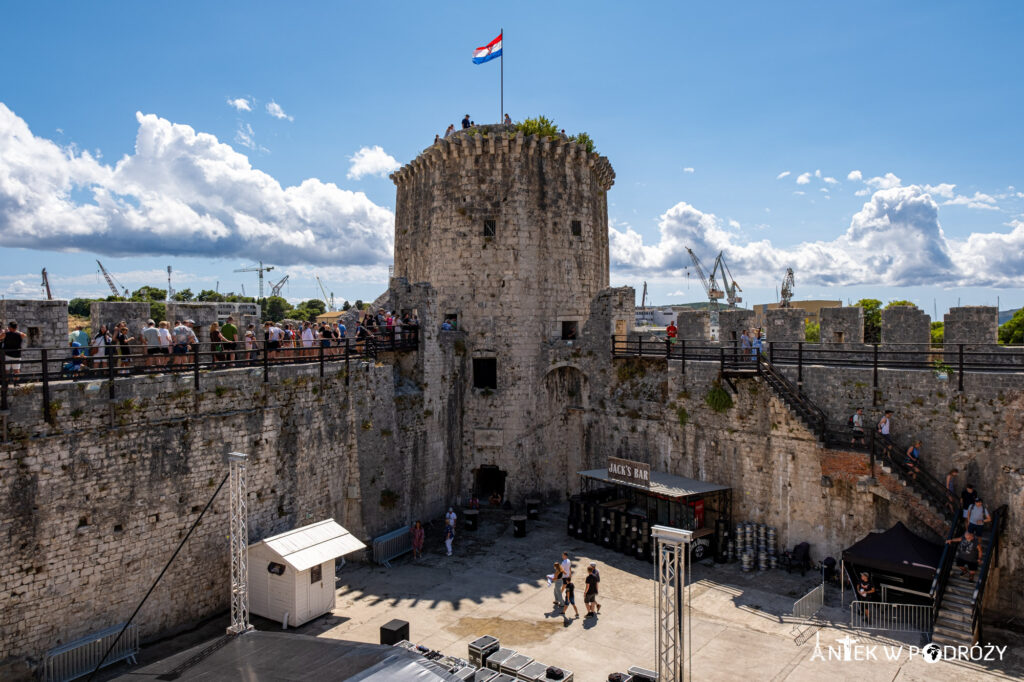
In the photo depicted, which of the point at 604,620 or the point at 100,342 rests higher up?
the point at 100,342

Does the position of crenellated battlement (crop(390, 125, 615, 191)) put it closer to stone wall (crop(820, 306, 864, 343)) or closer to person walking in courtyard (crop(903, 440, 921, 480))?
stone wall (crop(820, 306, 864, 343))

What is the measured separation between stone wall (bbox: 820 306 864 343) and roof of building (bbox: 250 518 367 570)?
15.5 m

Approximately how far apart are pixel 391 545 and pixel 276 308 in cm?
8950

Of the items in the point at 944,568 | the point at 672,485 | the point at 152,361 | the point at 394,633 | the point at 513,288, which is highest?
the point at 513,288

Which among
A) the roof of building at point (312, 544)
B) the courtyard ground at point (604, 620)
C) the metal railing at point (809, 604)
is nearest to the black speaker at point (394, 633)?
the courtyard ground at point (604, 620)

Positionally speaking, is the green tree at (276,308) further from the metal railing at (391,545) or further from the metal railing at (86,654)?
the metal railing at (86,654)

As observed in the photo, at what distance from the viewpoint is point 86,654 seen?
1304 centimetres

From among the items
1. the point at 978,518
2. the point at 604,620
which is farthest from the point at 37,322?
the point at 978,518

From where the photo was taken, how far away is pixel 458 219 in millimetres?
24953

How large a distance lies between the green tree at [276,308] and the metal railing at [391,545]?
267ft

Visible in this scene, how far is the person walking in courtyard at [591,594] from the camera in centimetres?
1608

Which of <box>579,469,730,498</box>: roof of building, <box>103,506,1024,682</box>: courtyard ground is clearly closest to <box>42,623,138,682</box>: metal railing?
<box>103,506,1024,682</box>: courtyard ground

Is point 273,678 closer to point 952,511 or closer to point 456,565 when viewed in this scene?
point 456,565

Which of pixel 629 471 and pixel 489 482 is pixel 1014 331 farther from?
pixel 489 482
